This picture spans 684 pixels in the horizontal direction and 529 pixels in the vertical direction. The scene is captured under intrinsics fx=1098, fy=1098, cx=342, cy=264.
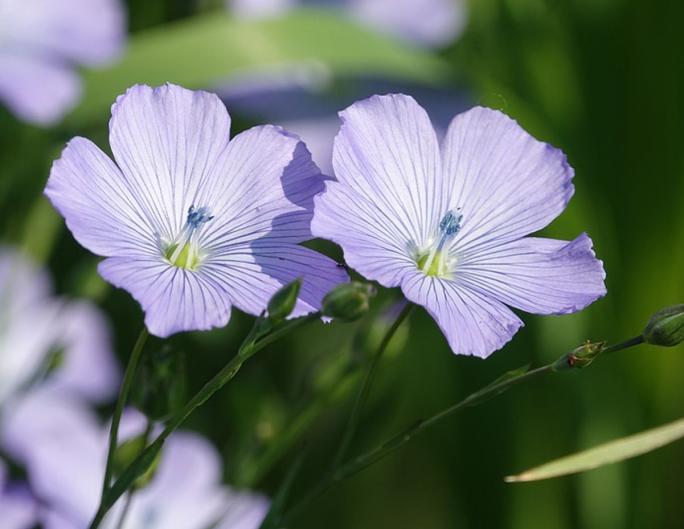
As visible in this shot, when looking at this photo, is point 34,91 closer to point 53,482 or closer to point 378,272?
point 53,482

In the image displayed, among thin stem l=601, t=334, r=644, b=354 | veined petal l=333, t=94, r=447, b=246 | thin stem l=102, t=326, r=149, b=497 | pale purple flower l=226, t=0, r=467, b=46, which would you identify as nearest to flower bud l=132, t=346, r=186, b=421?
thin stem l=102, t=326, r=149, b=497

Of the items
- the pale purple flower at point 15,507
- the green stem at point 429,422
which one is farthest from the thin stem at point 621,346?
the pale purple flower at point 15,507

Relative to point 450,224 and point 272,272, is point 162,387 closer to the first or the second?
point 272,272

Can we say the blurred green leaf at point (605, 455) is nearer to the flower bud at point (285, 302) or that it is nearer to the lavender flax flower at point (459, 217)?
the lavender flax flower at point (459, 217)

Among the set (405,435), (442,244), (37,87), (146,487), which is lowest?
(146,487)

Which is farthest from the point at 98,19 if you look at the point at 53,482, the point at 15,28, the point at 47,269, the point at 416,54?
the point at 53,482

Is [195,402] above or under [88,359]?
above

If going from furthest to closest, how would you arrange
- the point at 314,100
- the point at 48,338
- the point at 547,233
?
the point at 314,100 < the point at 547,233 < the point at 48,338

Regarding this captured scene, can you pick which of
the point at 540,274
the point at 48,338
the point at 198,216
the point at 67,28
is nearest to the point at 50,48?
the point at 67,28
